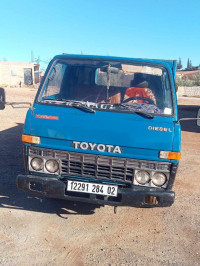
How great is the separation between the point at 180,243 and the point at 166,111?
1825 millimetres

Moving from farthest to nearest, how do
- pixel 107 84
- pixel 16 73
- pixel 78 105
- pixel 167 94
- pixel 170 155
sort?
pixel 16 73 < pixel 107 84 < pixel 167 94 < pixel 78 105 < pixel 170 155

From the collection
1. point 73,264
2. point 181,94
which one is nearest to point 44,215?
point 73,264

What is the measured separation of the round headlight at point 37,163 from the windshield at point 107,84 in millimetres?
889

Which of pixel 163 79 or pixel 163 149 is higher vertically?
pixel 163 79

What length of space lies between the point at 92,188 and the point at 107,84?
1846 mm

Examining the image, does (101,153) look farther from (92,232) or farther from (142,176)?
(92,232)

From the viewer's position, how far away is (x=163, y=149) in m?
3.28

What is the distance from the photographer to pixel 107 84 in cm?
436

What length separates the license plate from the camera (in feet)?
11.0

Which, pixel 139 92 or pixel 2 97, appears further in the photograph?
pixel 139 92

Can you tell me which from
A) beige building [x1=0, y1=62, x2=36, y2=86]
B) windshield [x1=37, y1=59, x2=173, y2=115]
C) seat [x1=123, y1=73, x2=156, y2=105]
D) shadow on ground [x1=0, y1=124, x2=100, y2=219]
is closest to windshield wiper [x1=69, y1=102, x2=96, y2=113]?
windshield [x1=37, y1=59, x2=173, y2=115]

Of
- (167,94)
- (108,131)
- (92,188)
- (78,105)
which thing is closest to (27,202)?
(92,188)

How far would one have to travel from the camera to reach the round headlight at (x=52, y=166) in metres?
3.46

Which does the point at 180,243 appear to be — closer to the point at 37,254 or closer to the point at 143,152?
the point at 143,152
